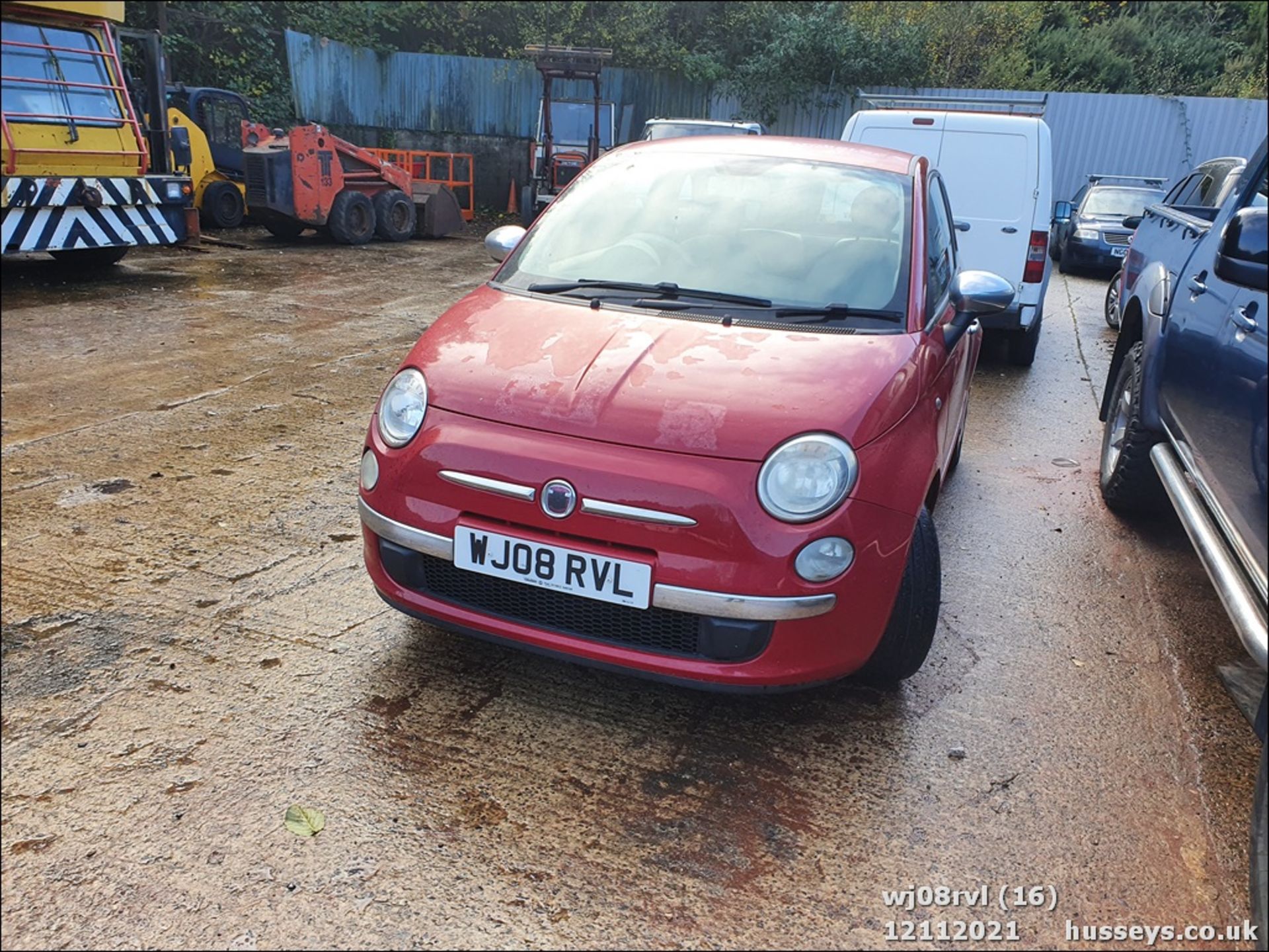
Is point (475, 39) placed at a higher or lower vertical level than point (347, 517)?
higher

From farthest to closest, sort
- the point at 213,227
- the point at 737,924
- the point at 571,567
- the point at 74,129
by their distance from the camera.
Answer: the point at 213,227 → the point at 571,567 → the point at 737,924 → the point at 74,129

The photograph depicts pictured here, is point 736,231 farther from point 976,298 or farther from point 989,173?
point 989,173

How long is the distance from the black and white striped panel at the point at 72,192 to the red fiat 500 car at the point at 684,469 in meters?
0.95

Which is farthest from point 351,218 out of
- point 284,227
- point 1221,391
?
point 1221,391

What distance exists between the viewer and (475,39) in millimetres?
15703

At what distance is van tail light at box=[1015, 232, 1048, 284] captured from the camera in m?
7.46

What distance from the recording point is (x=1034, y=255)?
7.48m

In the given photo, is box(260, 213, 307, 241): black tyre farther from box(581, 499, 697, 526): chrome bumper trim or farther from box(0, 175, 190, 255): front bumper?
box(581, 499, 697, 526): chrome bumper trim

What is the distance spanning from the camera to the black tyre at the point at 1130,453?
4.27m

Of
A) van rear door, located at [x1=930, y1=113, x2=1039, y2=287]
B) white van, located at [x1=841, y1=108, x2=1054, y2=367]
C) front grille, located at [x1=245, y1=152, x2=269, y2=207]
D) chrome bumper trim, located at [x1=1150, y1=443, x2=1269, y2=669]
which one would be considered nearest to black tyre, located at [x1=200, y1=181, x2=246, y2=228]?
front grille, located at [x1=245, y1=152, x2=269, y2=207]

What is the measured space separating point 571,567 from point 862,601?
773 mm

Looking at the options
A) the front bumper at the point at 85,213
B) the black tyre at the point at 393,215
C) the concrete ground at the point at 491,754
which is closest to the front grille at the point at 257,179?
the black tyre at the point at 393,215

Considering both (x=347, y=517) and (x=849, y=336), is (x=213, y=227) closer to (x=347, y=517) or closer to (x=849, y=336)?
(x=347, y=517)

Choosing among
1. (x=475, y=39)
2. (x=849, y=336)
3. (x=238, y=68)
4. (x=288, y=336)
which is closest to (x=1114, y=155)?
(x=475, y=39)
